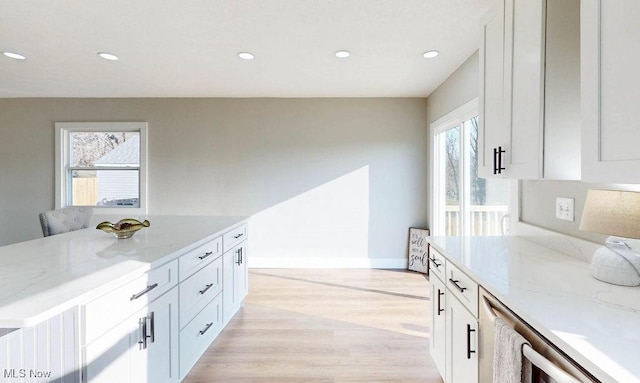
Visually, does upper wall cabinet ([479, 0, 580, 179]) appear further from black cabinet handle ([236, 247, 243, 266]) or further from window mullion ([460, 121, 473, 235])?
black cabinet handle ([236, 247, 243, 266])

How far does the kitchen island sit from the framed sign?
2.76m

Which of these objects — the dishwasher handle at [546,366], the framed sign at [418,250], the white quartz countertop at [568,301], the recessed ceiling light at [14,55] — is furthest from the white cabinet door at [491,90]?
the recessed ceiling light at [14,55]

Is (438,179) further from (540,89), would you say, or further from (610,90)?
(610,90)

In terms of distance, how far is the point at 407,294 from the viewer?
3.33 m

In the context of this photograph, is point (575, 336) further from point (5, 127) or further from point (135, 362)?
point (5, 127)

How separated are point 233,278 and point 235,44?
204cm

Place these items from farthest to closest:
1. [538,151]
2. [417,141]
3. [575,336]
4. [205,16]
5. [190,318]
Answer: [417,141] < [205,16] < [190,318] < [538,151] < [575,336]

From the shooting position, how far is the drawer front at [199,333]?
1753 mm

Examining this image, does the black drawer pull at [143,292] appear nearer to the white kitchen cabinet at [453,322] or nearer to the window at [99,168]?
the white kitchen cabinet at [453,322]

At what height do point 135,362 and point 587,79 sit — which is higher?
point 587,79

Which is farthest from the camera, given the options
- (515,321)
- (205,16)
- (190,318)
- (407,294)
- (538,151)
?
(407,294)

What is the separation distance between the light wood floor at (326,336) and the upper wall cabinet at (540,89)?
4.90 ft

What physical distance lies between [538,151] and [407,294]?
2.39m

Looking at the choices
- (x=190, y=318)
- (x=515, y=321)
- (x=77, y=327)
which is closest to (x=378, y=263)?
(x=190, y=318)
